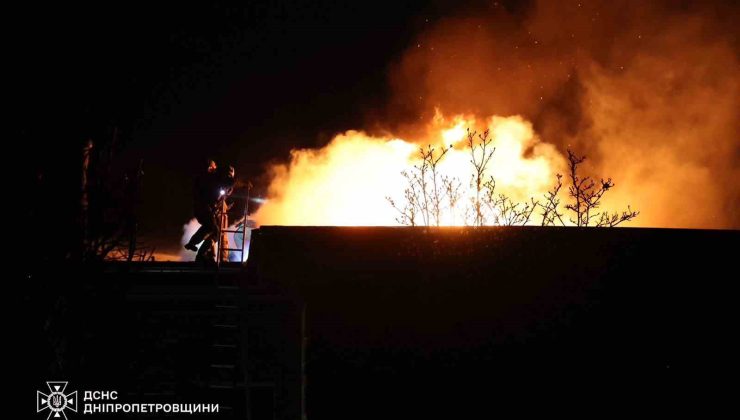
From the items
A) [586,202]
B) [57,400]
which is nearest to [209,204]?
[57,400]

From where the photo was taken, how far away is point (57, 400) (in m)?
3.86

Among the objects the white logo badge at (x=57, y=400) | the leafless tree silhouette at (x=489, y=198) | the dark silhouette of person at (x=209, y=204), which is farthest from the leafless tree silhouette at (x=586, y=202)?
the white logo badge at (x=57, y=400)

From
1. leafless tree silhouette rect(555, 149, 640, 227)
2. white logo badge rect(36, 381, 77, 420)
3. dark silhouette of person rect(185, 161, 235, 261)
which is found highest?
leafless tree silhouette rect(555, 149, 640, 227)

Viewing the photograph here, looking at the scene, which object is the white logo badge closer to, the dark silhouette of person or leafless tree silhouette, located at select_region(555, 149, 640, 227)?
the dark silhouette of person

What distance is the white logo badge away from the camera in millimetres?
3688

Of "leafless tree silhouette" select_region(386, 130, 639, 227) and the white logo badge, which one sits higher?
"leafless tree silhouette" select_region(386, 130, 639, 227)

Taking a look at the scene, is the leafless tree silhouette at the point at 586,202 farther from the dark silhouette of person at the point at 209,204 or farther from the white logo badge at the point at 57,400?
the white logo badge at the point at 57,400

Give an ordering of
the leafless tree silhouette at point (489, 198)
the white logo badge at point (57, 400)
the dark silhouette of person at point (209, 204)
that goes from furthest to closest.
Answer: the leafless tree silhouette at point (489, 198), the dark silhouette of person at point (209, 204), the white logo badge at point (57, 400)

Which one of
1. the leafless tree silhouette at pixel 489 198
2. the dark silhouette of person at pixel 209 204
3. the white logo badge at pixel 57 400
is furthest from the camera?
the leafless tree silhouette at pixel 489 198

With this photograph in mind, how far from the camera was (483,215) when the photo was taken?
61.7ft

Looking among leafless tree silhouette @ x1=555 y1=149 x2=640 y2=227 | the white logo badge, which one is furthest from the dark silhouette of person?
leafless tree silhouette @ x1=555 y1=149 x2=640 y2=227

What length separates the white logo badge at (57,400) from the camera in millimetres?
3688

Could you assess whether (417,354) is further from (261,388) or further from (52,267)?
(52,267)

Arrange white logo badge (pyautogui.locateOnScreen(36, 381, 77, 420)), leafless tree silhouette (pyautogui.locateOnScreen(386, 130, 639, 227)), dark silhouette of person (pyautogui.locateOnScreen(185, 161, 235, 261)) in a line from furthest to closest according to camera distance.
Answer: leafless tree silhouette (pyautogui.locateOnScreen(386, 130, 639, 227))
dark silhouette of person (pyautogui.locateOnScreen(185, 161, 235, 261))
white logo badge (pyautogui.locateOnScreen(36, 381, 77, 420))
